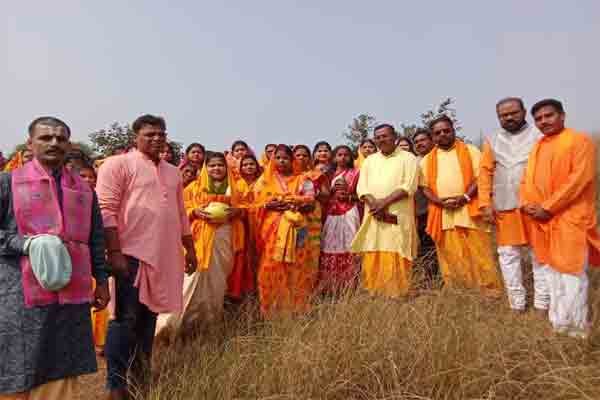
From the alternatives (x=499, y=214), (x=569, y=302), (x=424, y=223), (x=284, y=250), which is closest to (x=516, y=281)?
(x=499, y=214)

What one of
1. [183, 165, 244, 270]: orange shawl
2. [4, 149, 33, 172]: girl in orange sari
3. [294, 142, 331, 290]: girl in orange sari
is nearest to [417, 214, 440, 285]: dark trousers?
[294, 142, 331, 290]: girl in orange sari

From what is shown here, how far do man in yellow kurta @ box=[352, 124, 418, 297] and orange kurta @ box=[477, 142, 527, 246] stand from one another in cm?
70

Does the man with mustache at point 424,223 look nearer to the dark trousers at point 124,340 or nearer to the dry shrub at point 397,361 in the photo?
the dry shrub at point 397,361

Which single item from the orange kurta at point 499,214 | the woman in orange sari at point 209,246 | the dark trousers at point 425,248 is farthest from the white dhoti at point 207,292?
the orange kurta at point 499,214

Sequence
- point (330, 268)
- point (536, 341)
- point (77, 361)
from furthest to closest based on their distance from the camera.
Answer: point (330, 268), point (536, 341), point (77, 361)

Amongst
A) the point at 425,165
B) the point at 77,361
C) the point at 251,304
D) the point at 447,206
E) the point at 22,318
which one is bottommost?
the point at 251,304

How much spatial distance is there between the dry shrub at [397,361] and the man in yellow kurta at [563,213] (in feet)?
1.16

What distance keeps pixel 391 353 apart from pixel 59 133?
2.23 metres

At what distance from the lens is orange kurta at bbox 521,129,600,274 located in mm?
3486

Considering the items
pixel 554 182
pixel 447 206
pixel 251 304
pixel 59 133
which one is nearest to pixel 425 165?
pixel 447 206

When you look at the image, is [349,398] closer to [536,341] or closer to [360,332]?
[360,332]

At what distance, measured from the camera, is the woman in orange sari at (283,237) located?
14.6 ft

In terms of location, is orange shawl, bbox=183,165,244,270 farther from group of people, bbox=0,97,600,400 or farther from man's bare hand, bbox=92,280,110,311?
man's bare hand, bbox=92,280,110,311

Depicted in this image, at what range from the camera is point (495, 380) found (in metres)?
2.46
